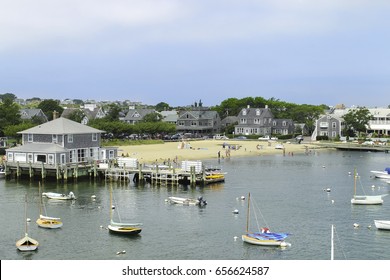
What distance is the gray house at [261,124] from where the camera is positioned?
454ft


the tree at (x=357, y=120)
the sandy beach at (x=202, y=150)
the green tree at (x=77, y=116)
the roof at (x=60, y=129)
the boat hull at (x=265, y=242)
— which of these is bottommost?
the boat hull at (x=265, y=242)

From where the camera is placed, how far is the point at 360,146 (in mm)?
111875

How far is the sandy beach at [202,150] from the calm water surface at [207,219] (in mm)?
21026

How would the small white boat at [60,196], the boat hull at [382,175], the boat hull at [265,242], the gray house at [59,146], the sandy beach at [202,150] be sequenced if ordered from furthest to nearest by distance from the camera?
the sandy beach at [202,150]
the boat hull at [382,175]
the gray house at [59,146]
the small white boat at [60,196]
the boat hull at [265,242]

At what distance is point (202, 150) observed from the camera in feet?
336

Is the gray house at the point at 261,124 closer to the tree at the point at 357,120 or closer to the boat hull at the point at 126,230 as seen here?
the tree at the point at 357,120

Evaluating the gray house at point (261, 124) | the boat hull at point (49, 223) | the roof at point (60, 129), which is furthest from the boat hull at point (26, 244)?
the gray house at point (261, 124)

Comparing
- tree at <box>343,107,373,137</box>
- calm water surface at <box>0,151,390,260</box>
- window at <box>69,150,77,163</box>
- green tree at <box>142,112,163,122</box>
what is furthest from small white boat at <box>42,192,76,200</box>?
tree at <box>343,107,373,137</box>

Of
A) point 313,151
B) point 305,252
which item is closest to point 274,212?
point 305,252

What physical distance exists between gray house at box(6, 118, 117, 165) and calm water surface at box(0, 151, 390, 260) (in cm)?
365

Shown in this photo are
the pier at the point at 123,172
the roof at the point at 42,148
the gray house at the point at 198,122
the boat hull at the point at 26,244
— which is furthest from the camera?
the gray house at the point at 198,122

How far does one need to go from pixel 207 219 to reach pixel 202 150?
57252 mm

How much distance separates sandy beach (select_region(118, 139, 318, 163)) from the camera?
8981cm

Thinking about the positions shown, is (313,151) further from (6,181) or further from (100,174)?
(6,181)
